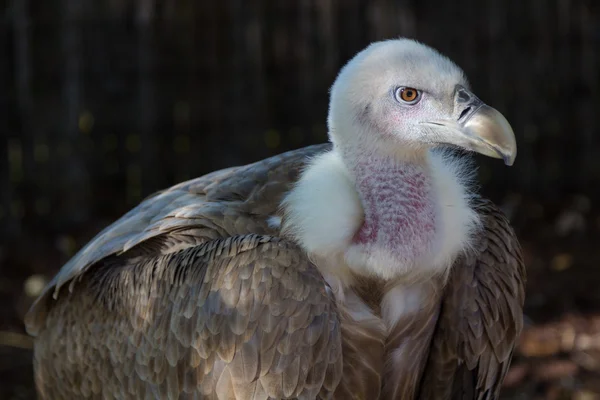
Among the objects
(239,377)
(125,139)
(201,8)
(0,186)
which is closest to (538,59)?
(201,8)

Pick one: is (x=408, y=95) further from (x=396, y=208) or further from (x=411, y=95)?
(x=396, y=208)

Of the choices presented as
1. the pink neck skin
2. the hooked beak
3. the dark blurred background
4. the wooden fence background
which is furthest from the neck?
the wooden fence background

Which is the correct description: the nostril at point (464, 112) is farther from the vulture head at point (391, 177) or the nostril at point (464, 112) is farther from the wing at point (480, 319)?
the wing at point (480, 319)

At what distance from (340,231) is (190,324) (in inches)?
26.5

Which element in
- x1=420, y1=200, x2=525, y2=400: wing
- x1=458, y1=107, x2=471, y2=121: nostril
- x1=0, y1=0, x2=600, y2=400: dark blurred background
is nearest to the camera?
x1=458, y1=107, x2=471, y2=121: nostril

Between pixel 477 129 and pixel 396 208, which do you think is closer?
pixel 477 129

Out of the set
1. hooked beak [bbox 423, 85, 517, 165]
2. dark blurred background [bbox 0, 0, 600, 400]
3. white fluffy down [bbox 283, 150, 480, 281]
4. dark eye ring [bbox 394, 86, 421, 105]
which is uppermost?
dark eye ring [bbox 394, 86, 421, 105]

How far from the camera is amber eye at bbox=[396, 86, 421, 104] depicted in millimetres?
3793

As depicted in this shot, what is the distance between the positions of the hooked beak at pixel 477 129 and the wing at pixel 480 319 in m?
0.55

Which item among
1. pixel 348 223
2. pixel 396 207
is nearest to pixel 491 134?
pixel 396 207

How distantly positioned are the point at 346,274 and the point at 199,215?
0.71 m

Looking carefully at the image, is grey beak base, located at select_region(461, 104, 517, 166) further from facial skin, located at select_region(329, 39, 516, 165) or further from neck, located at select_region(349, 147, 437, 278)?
neck, located at select_region(349, 147, 437, 278)

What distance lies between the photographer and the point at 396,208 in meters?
3.84

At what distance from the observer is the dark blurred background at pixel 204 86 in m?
8.65
